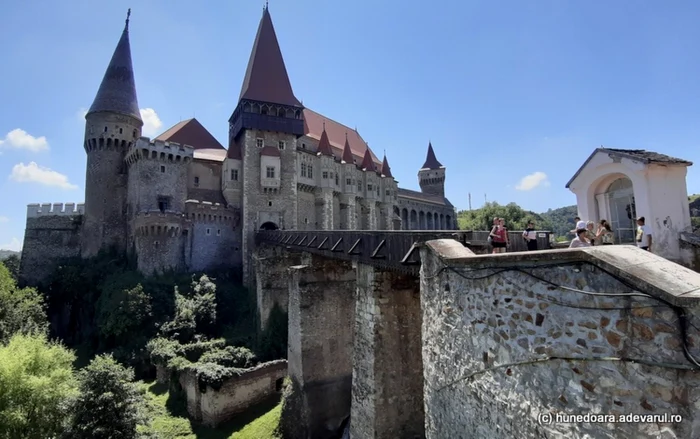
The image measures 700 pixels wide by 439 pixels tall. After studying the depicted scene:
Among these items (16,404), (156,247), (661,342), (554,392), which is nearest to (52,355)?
(16,404)

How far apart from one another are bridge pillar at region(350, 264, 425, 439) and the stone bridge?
26 mm

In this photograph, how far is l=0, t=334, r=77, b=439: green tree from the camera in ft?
38.3

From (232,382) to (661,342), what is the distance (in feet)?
53.2

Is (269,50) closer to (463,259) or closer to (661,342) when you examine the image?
(463,259)

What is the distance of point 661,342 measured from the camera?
270 cm

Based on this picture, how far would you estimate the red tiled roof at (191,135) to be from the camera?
33.8 meters

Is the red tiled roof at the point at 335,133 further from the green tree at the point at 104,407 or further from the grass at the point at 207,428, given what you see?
the green tree at the point at 104,407

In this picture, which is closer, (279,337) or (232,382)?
(232,382)

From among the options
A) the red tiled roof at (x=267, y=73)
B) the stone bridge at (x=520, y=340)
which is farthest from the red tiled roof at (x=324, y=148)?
the stone bridge at (x=520, y=340)

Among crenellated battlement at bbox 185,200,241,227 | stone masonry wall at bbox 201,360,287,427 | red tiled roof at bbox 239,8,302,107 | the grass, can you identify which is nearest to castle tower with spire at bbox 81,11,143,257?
crenellated battlement at bbox 185,200,241,227

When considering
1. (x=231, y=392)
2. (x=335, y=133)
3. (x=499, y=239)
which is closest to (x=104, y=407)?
(x=231, y=392)

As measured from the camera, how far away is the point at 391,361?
9.14 metres

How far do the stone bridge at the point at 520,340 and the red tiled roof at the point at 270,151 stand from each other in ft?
76.8

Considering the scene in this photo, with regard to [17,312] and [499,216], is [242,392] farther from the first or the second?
[499,216]
